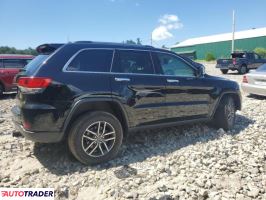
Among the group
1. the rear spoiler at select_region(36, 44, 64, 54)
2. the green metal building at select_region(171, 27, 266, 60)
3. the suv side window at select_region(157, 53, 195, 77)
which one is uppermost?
the green metal building at select_region(171, 27, 266, 60)

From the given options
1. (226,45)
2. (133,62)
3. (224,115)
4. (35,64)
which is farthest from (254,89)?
(226,45)

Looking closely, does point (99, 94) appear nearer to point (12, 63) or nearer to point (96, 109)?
point (96, 109)

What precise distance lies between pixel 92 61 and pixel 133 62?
2.50ft

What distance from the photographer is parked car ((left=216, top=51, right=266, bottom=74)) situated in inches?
842

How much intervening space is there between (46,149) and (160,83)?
2263 millimetres

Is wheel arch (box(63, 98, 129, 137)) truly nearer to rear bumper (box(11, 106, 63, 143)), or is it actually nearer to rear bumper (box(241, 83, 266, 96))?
rear bumper (box(11, 106, 63, 143))

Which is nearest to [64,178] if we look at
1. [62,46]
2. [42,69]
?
[42,69]

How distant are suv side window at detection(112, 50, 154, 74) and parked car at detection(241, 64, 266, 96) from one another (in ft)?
20.9

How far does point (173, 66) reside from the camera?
534 cm

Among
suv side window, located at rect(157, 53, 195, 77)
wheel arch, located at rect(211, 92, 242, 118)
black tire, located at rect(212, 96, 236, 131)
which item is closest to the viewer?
suv side window, located at rect(157, 53, 195, 77)

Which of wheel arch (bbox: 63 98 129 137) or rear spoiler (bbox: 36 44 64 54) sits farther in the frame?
rear spoiler (bbox: 36 44 64 54)

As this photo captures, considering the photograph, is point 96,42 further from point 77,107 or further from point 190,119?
point 190,119

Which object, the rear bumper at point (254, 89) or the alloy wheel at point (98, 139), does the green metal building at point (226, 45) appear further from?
the alloy wheel at point (98, 139)

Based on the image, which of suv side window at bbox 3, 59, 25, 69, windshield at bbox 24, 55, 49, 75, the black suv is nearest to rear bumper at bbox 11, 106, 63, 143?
the black suv
